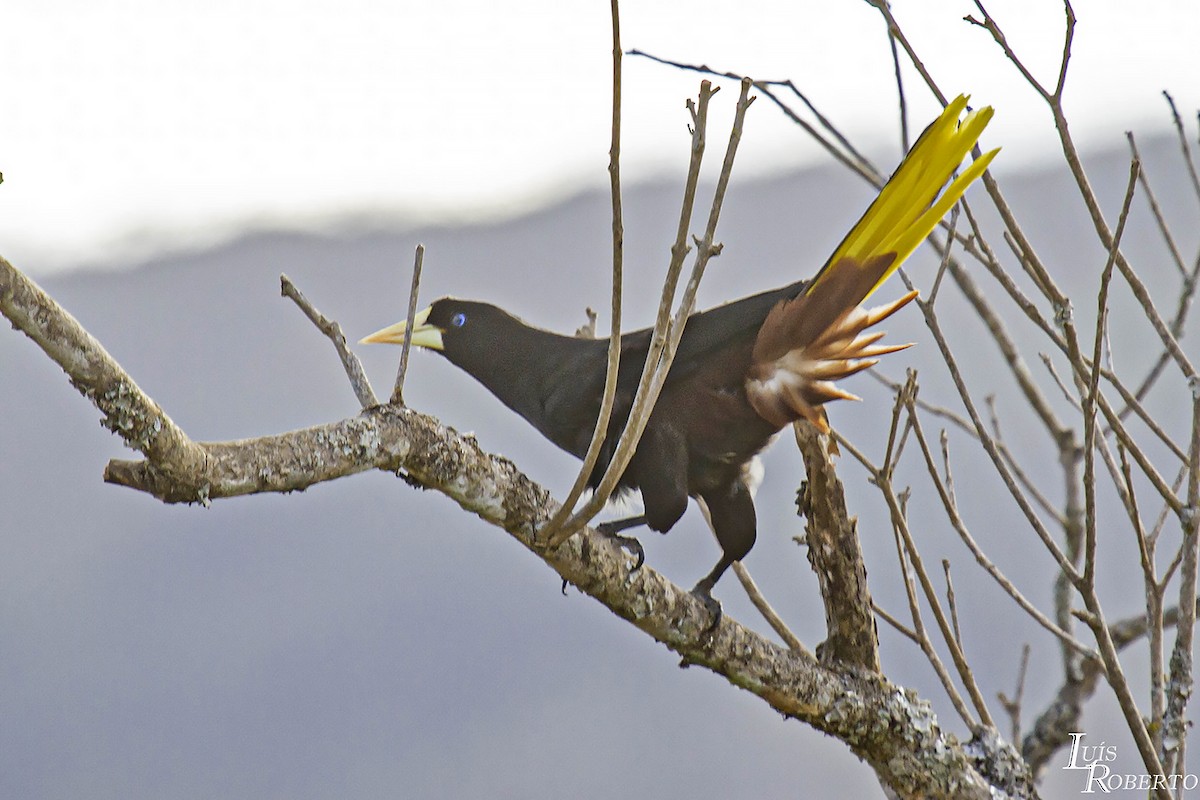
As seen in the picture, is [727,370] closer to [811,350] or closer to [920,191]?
[811,350]

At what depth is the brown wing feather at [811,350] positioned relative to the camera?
1.73 metres

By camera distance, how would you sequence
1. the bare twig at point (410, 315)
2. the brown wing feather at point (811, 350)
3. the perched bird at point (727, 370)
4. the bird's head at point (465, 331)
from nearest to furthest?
the bare twig at point (410, 315), the perched bird at point (727, 370), the brown wing feather at point (811, 350), the bird's head at point (465, 331)

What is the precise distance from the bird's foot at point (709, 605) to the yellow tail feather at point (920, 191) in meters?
0.55

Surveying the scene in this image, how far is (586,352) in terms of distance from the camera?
196cm

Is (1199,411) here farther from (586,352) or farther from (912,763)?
(586,352)

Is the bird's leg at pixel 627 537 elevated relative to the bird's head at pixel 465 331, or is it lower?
lower

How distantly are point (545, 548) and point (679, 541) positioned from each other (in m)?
3.02

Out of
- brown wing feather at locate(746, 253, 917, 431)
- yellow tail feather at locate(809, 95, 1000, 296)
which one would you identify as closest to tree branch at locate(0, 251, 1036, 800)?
brown wing feather at locate(746, 253, 917, 431)

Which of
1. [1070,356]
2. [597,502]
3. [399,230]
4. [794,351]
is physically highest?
[399,230]

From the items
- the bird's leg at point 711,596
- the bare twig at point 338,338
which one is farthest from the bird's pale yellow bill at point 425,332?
the bird's leg at point 711,596

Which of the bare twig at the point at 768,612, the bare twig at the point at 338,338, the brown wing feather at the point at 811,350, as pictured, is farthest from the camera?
the bare twig at the point at 768,612

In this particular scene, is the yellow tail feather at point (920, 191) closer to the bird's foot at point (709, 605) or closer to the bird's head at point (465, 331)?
the bird's foot at point (709, 605)

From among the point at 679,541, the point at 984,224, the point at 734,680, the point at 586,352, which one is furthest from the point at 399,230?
the point at 734,680

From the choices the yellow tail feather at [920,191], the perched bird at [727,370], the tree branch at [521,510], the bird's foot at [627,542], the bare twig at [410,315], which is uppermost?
the yellow tail feather at [920,191]
